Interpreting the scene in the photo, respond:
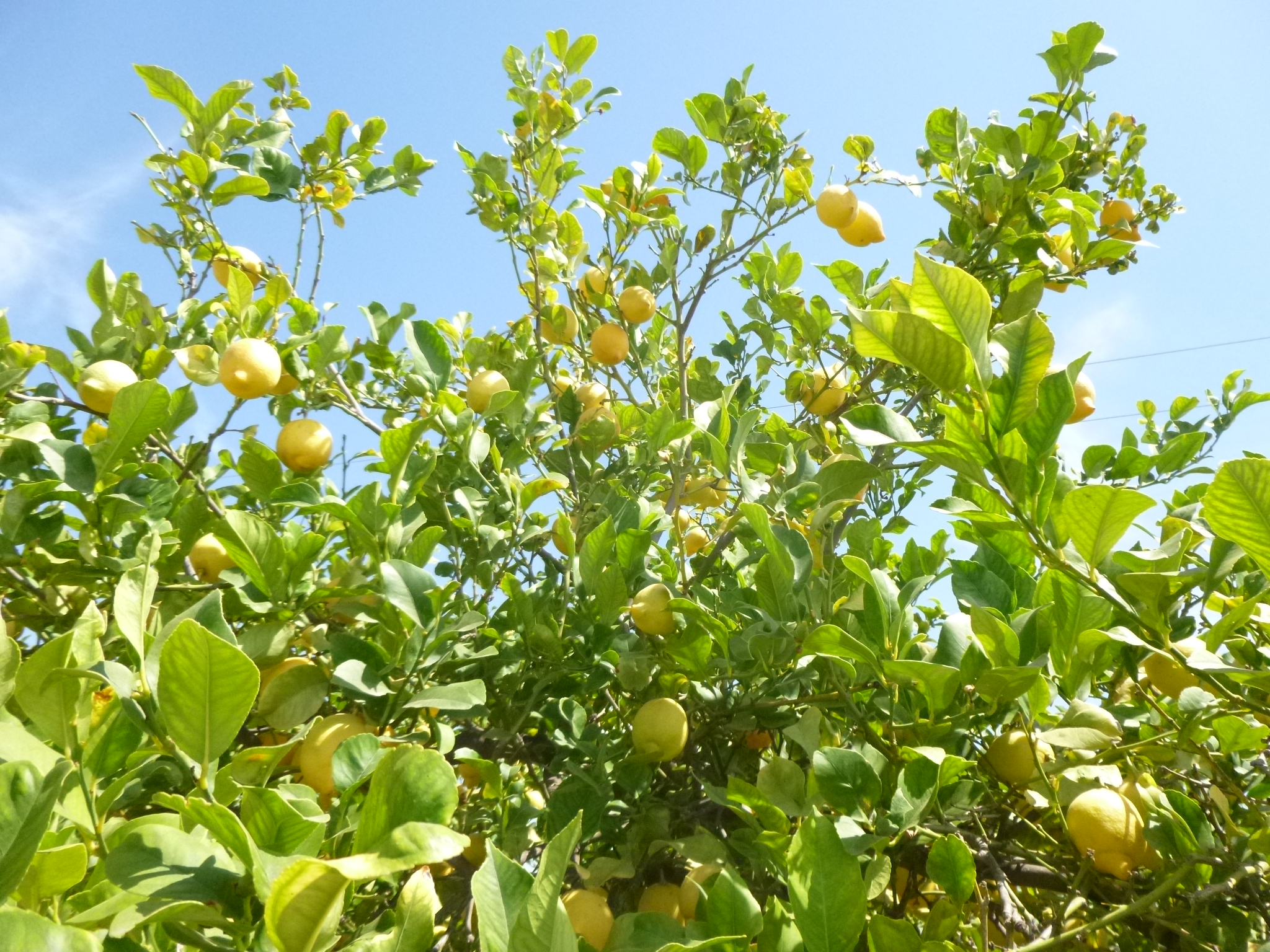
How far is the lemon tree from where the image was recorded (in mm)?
606

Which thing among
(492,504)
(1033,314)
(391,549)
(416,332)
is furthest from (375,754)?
(416,332)

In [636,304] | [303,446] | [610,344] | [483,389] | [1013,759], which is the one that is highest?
[636,304]

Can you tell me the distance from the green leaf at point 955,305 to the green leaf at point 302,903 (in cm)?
59

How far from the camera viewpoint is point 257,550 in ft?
3.26

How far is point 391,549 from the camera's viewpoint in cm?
108

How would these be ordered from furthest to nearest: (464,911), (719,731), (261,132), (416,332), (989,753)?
(261,132) → (416,332) → (719,731) → (464,911) → (989,753)

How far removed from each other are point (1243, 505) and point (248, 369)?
50.4 inches

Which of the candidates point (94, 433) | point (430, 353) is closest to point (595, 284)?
point (430, 353)

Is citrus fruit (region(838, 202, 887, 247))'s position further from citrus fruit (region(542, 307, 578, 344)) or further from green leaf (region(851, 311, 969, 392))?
green leaf (region(851, 311, 969, 392))

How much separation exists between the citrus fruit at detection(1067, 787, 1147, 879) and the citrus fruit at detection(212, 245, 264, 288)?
1.76 meters

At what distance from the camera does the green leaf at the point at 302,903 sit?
1.57 feet

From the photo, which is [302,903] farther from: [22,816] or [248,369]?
[248,369]

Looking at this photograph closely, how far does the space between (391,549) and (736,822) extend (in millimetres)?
660

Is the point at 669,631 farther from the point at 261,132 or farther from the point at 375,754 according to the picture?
the point at 261,132
